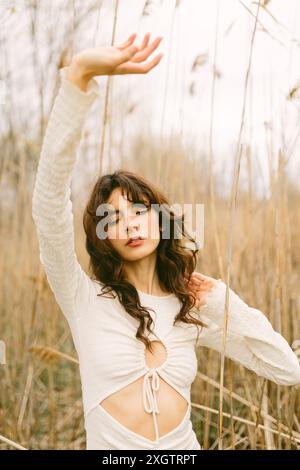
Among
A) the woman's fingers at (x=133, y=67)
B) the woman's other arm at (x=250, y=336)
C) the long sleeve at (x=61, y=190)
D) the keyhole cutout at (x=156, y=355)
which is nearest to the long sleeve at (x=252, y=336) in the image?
the woman's other arm at (x=250, y=336)

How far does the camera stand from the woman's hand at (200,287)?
1079 millimetres

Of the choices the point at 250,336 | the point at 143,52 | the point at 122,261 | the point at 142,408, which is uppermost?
the point at 143,52

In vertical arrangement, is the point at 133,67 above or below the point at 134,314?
above

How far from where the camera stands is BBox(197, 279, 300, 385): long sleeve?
3.49ft

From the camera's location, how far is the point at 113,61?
0.74 meters

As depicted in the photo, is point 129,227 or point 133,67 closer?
point 133,67

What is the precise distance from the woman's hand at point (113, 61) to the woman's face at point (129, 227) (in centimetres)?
27

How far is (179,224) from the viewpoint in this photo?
1.16 m

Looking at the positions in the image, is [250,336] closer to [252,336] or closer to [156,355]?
[252,336]

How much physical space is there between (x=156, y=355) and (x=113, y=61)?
1.56 feet

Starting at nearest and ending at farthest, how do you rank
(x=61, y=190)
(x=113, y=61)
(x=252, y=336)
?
1. (x=113, y=61)
2. (x=61, y=190)
3. (x=252, y=336)

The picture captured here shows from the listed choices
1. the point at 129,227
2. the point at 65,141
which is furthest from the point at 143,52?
the point at 129,227
